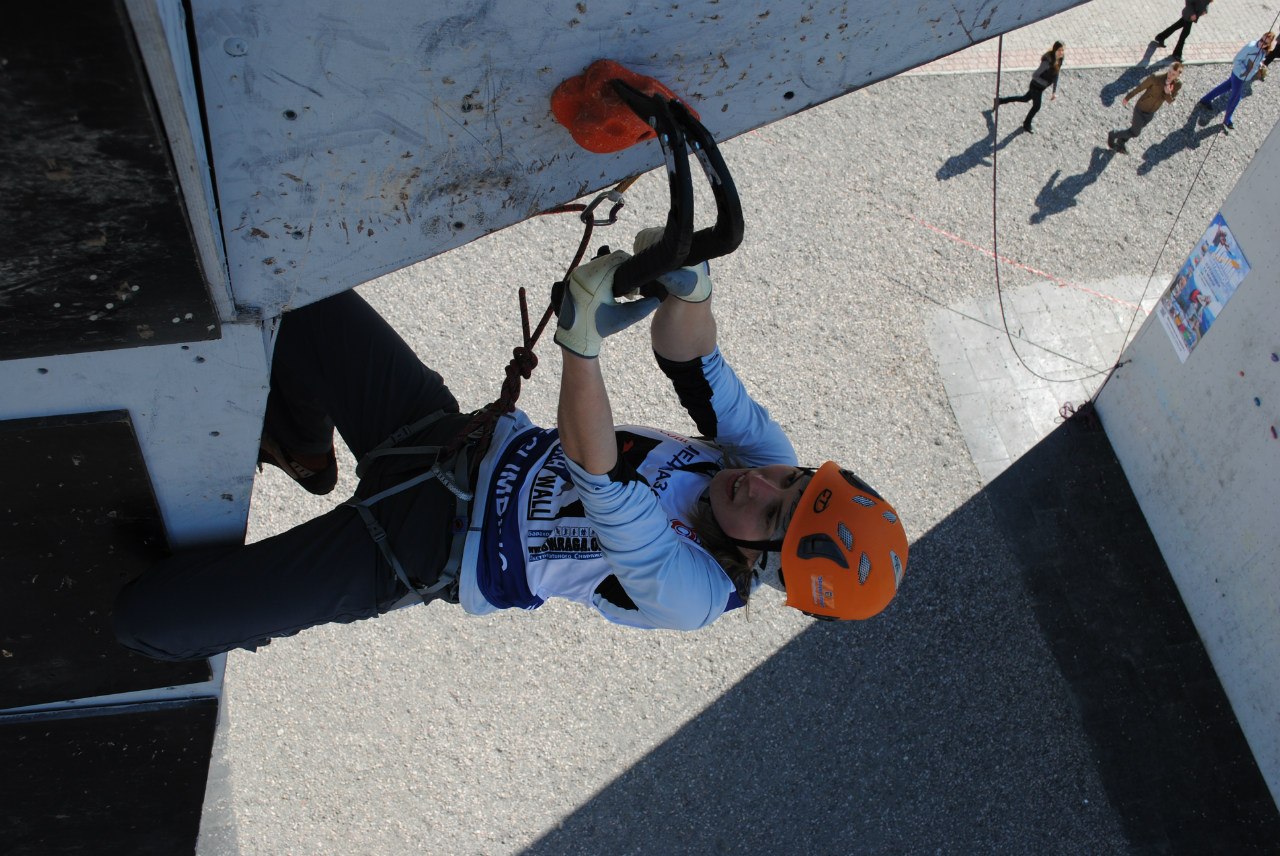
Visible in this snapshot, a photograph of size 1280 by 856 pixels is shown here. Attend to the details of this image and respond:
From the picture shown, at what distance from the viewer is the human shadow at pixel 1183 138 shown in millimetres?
7363

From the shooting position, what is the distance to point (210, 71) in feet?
5.15

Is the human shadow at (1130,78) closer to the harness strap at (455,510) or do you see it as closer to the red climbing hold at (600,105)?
the harness strap at (455,510)

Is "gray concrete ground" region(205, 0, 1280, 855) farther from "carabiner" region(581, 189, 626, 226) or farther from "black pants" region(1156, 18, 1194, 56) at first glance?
"carabiner" region(581, 189, 626, 226)

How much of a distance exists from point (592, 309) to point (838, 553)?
0.98 metres

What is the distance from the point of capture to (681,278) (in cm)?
230

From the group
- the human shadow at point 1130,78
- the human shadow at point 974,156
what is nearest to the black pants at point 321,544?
→ the human shadow at point 974,156

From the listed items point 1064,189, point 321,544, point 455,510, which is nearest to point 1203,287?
point 1064,189

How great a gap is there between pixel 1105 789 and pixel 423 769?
10.7 feet

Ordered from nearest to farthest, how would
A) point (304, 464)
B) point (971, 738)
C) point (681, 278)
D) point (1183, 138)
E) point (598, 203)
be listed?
point (598, 203) → point (681, 278) → point (304, 464) → point (971, 738) → point (1183, 138)

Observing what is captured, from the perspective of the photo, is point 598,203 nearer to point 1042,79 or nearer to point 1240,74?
point 1042,79

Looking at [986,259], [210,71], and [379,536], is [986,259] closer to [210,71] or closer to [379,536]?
[379,536]

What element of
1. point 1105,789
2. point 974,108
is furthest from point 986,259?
point 1105,789

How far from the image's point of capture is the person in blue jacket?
2.46m

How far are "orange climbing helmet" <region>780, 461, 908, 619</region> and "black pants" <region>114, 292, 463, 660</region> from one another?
0.97 metres
